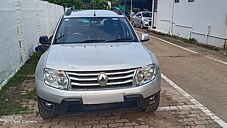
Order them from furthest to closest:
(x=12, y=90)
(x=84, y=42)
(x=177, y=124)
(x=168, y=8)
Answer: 1. (x=168, y=8)
2. (x=12, y=90)
3. (x=84, y=42)
4. (x=177, y=124)

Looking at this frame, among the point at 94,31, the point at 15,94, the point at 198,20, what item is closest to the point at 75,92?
the point at 94,31

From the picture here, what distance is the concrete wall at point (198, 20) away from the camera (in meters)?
10.2

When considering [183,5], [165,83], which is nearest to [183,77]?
[165,83]

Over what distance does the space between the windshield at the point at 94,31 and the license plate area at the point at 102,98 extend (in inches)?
57.7

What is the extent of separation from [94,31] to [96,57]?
1.23 metres

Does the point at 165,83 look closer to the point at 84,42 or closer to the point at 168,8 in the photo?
the point at 84,42

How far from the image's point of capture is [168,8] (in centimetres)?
1633

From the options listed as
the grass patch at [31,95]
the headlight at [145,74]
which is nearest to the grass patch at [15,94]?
the grass patch at [31,95]

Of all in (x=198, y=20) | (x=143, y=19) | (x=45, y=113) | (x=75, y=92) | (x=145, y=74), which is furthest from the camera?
(x=143, y=19)

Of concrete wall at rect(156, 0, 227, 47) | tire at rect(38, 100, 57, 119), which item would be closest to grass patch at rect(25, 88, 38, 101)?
tire at rect(38, 100, 57, 119)

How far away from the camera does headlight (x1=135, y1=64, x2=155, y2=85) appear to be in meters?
3.30

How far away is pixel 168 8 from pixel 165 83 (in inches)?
463

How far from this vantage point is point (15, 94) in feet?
16.4

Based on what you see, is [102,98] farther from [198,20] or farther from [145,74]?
[198,20]
